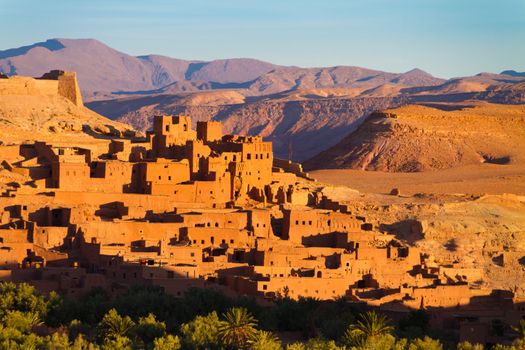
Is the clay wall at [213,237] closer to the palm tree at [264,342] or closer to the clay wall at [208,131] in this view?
the palm tree at [264,342]

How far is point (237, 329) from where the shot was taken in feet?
150

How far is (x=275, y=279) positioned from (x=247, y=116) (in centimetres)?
13917

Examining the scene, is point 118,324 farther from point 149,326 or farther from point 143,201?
point 143,201

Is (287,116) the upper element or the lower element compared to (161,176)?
lower

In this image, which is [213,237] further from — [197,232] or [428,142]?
[428,142]

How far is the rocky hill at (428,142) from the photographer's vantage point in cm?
10319

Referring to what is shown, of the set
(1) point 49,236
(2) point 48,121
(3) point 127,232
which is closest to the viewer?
(1) point 49,236

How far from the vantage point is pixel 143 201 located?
59156 mm

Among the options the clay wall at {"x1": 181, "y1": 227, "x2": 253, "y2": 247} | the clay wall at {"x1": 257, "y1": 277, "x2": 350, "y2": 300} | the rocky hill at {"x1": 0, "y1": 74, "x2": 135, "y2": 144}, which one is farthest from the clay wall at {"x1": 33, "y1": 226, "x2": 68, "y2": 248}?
the rocky hill at {"x1": 0, "y1": 74, "x2": 135, "y2": 144}

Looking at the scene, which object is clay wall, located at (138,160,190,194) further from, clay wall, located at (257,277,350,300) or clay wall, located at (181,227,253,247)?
clay wall, located at (257,277,350,300)

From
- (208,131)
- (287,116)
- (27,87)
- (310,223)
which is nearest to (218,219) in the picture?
(310,223)

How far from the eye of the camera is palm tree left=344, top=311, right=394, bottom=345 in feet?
151

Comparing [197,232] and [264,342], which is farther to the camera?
[197,232]

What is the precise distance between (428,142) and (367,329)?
60104mm
